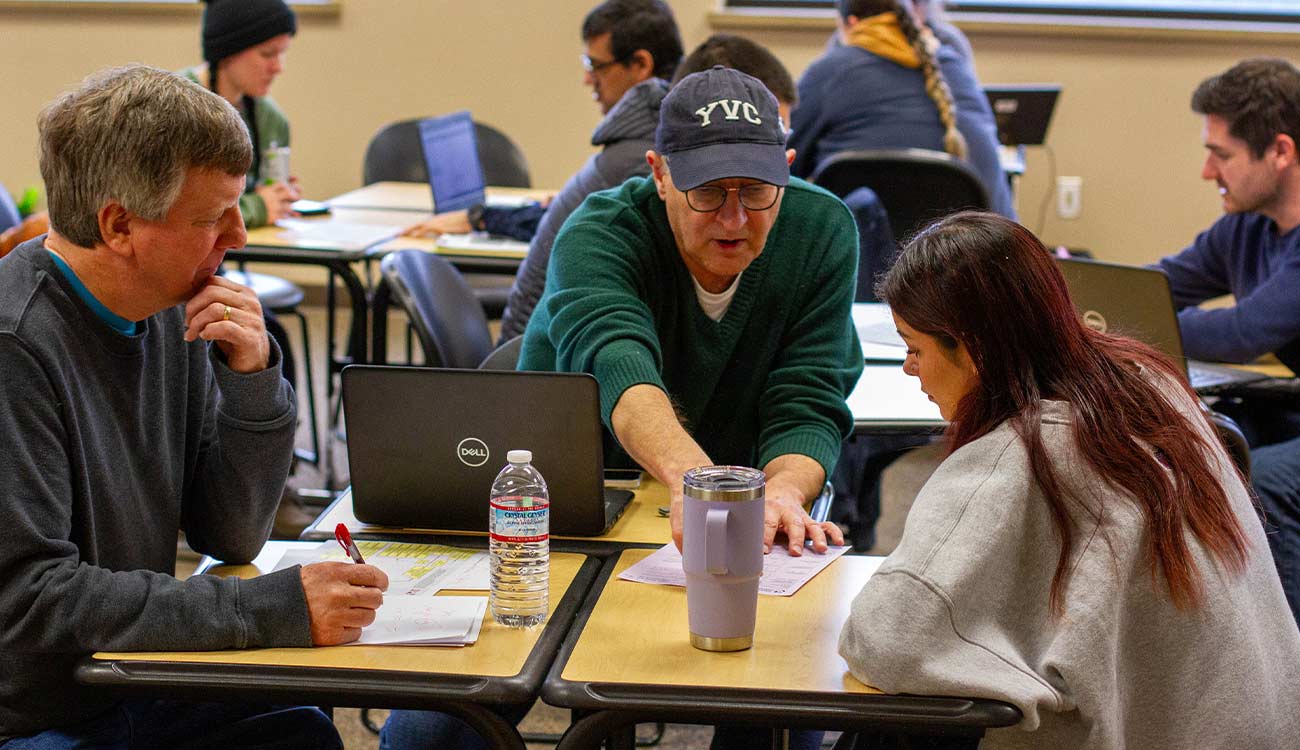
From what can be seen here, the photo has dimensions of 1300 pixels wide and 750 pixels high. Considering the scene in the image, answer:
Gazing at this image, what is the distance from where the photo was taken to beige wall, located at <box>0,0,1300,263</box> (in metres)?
5.74

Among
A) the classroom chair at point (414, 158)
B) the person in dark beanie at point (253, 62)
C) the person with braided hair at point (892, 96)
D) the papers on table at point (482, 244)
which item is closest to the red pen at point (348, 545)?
the papers on table at point (482, 244)

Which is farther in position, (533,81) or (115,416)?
(533,81)

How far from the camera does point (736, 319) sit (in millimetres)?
2119

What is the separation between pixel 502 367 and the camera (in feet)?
8.16

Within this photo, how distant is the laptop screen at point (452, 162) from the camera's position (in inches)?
160

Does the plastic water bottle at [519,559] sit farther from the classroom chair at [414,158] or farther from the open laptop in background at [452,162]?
the classroom chair at [414,158]

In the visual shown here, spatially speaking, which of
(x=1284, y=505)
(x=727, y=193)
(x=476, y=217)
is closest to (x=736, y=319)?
(x=727, y=193)

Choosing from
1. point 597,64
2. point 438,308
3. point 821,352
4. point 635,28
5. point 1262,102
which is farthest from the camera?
point 597,64

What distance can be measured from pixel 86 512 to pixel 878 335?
1878mm

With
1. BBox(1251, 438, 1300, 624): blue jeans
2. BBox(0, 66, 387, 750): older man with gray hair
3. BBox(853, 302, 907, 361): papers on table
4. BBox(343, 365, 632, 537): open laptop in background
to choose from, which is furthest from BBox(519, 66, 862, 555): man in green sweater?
BBox(1251, 438, 1300, 624): blue jeans

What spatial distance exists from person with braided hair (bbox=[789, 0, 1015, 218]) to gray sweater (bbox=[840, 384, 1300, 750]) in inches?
105

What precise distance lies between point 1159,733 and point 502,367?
1.38m

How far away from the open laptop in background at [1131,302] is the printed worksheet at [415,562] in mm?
1430

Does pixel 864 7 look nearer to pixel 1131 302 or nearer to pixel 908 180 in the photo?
pixel 908 180
